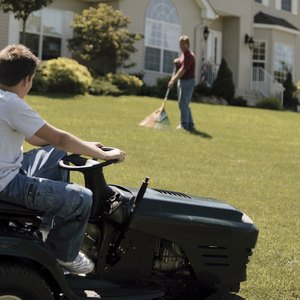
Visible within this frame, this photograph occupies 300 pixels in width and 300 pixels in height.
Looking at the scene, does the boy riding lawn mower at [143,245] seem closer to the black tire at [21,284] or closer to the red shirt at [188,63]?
the black tire at [21,284]

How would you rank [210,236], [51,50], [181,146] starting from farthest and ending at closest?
1. [51,50]
2. [181,146]
3. [210,236]

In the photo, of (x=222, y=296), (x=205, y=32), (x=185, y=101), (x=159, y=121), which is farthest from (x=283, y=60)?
(x=222, y=296)

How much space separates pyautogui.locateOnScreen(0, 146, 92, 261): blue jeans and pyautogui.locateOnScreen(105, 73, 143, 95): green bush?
17.4 m

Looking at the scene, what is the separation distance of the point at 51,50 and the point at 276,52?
14.1 m

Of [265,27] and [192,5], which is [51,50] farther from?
[265,27]

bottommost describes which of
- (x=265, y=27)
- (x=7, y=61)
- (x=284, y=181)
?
(x=284, y=181)

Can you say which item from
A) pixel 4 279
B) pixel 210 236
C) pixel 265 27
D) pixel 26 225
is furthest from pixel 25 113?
pixel 265 27

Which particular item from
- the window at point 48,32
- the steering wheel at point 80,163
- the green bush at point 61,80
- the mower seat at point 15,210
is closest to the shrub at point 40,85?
the green bush at point 61,80

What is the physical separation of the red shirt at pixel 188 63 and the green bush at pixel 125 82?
7774mm

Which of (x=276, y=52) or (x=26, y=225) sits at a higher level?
(x=276, y=52)

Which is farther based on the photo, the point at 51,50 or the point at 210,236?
the point at 51,50

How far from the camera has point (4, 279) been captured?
292 cm

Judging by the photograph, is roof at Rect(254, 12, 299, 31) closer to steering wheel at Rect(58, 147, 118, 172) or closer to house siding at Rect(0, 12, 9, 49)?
house siding at Rect(0, 12, 9, 49)

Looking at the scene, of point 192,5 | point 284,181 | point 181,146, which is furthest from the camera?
point 192,5
